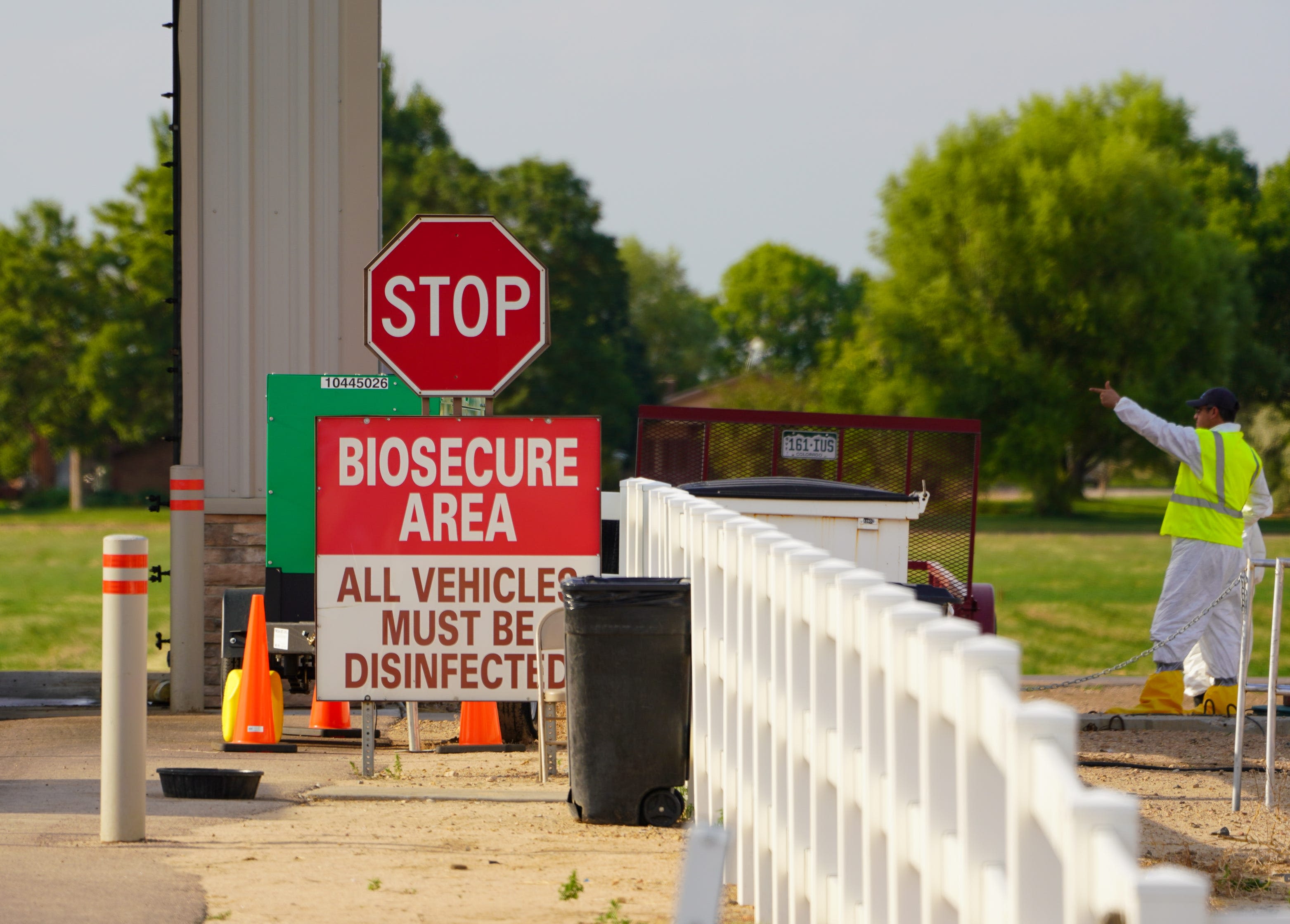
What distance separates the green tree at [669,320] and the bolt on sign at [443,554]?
131067mm

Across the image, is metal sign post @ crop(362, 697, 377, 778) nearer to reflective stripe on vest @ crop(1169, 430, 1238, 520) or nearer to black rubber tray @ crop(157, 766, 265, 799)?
black rubber tray @ crop(157, 766, 265, 799)

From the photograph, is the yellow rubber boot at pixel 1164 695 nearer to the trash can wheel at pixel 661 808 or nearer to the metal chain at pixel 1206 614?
the metal chain at pixel 1206 614

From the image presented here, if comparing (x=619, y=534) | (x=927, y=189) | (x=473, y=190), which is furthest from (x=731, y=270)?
(x=619, y=534)

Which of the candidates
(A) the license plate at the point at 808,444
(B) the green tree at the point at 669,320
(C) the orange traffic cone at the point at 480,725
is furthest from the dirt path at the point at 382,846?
(B) the green tree at the point at 669,320

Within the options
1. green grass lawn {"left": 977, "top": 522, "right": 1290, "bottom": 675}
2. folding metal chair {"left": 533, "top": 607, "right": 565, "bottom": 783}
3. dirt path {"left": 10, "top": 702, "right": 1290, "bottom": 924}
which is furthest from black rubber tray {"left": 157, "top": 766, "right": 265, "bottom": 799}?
green grass lawn {"left": 977, "top": 522, "right": 1290, "bottom": 675}

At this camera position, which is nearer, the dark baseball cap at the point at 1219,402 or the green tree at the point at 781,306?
the dark baseball cap at the point at 1219,402

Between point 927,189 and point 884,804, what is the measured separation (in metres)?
67.5

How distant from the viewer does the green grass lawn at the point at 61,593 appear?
71.6 feet

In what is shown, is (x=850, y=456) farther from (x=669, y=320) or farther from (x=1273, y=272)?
(x=669, y=320)

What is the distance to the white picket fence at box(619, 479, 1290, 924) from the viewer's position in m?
2.39

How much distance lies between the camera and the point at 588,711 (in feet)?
23.2

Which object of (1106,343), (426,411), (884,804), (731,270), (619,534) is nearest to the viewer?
(884,804)

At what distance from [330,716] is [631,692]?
16.4 feet

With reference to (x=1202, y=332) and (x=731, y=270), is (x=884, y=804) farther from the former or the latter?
(x=731, y=270)
